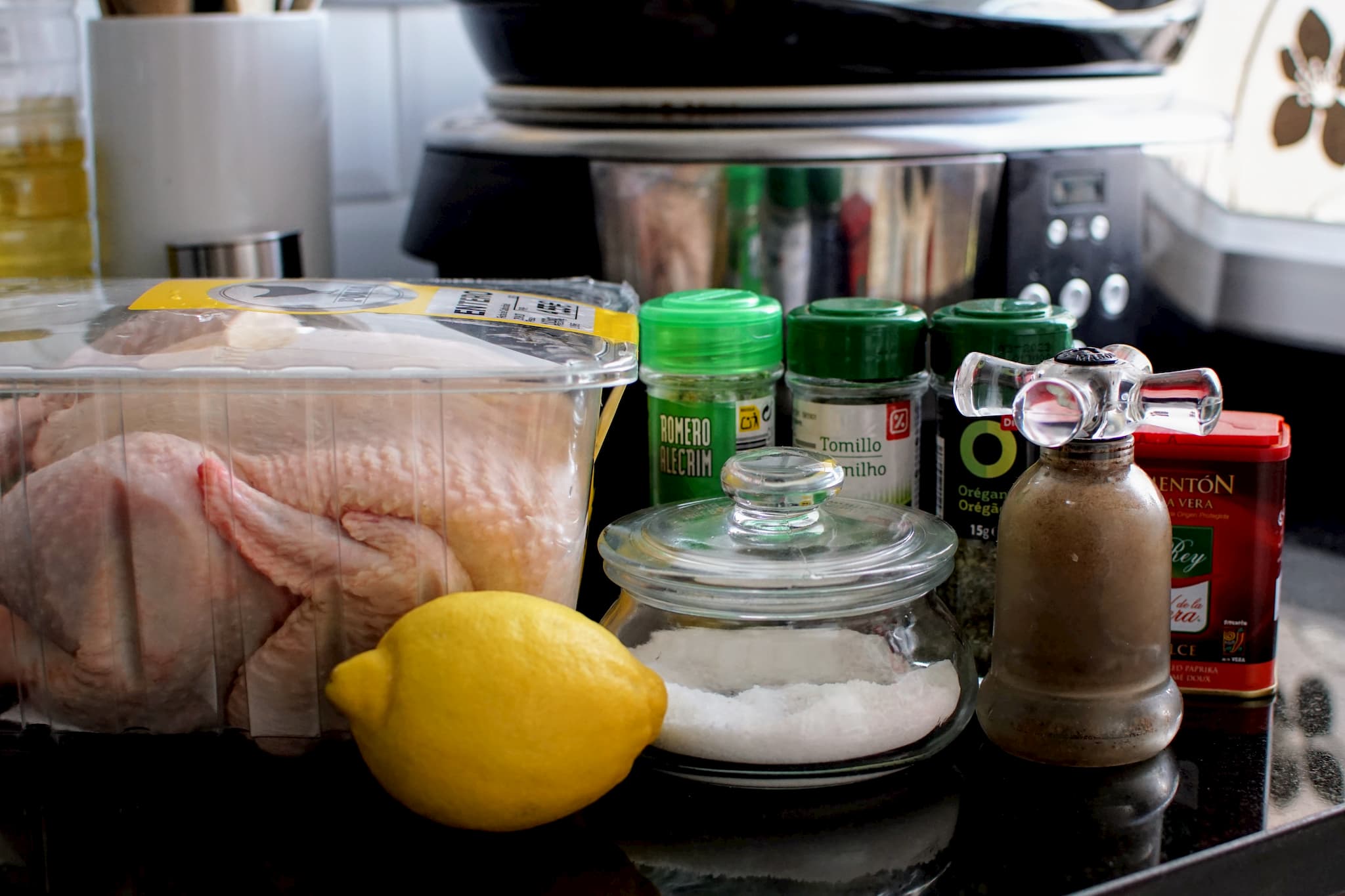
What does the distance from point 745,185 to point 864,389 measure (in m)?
0.20

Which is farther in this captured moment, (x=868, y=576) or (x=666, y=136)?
(x=666, y=136)

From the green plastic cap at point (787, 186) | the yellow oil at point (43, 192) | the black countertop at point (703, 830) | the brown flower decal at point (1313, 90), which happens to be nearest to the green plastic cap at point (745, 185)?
the green plastic cap at point (787, 186)

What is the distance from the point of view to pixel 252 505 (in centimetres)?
53

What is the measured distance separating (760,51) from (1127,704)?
0.43 m

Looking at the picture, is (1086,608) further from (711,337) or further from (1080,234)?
(1080,234)

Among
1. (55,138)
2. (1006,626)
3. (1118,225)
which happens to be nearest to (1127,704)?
(1006,626)

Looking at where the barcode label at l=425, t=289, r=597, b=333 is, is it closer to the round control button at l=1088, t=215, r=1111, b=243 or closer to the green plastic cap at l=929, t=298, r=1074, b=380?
the green plastic cap at l=929, t=298, r=1074, b=380

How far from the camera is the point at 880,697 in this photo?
522 millimetres

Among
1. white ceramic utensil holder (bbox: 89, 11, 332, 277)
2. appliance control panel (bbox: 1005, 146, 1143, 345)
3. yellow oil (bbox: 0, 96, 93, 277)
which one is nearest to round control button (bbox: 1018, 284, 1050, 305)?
appliance control panel (bbox: 1005, 146, 1143, 345)

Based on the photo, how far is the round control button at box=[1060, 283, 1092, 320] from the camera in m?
0.82

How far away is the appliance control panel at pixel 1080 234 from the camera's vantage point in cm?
80

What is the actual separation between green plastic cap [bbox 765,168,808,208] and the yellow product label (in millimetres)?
169

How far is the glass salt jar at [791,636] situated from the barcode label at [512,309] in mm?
107

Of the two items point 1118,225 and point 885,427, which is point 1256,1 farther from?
point 885,427
